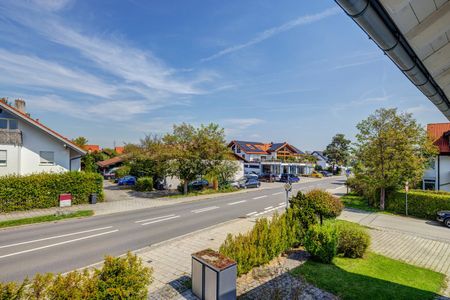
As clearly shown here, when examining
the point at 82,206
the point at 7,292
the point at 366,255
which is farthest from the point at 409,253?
the point at 82,206

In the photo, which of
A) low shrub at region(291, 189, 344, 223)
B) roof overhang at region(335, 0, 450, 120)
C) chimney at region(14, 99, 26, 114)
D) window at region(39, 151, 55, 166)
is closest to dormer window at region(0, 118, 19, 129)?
window at region(39, 151, 55, 166)

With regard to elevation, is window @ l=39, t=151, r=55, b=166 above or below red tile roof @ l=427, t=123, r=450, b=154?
below

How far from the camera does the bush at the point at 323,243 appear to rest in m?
8.68

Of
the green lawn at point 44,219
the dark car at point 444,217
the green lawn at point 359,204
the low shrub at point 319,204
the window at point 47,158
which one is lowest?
the green lawn at point 359,204

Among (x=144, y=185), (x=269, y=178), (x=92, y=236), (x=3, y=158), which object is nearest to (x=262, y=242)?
(x=92, y=236)

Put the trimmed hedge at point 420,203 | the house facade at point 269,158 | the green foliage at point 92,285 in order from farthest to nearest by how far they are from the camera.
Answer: the house facade at point 269,158 < the trimmed hedge at point 420,203 < the green foliage at point 92,285

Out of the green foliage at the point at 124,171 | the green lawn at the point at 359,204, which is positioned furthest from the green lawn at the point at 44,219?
the green foliage at the point at 124,171

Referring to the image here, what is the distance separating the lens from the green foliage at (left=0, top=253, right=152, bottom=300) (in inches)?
159

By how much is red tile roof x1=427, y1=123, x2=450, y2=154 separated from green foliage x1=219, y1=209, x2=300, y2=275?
70.1 feet

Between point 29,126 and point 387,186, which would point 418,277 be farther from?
point 29,126

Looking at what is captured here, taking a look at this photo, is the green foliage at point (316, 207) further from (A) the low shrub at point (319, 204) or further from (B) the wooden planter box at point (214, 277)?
(B) the wooden planter box at point (214, 277)

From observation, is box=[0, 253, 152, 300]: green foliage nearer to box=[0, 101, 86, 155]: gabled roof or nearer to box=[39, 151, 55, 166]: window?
box=[0, 101, 86, 155]: gabled roof

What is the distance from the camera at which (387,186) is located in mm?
19672

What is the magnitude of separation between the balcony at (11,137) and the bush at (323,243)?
78.4ft
